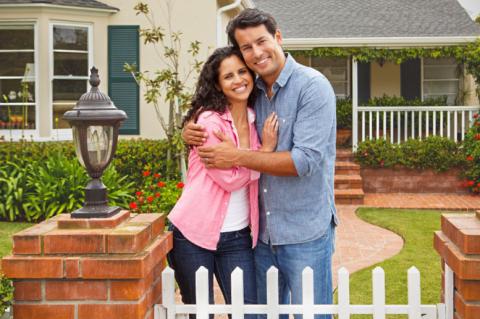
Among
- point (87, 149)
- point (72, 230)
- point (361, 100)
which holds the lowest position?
point (72, 230)

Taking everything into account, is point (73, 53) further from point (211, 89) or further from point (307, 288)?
point (307, 288)

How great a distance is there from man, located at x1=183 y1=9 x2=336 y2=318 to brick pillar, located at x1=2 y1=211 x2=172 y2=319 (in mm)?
675

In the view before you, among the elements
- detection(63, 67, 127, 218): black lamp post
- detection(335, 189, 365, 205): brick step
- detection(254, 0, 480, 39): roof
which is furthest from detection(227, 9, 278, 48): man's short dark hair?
detection(254, 0, 480, 39): roof

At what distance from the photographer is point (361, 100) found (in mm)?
15711

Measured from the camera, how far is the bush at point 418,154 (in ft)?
39.8

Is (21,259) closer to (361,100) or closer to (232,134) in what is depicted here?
(232,134)

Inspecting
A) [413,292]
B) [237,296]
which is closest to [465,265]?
[413,292]

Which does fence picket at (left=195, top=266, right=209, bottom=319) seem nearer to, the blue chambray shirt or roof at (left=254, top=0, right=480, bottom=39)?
the blue chambray shirt

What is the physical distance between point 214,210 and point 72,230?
702 mm

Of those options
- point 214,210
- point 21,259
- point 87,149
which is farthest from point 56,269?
point 214,210

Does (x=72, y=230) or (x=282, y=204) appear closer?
(x=72, y=230)

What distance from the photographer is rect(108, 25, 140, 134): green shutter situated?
11.3m

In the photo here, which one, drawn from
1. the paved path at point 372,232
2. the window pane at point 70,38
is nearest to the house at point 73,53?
the window pane at point 70,38

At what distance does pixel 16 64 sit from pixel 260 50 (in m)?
9.17
